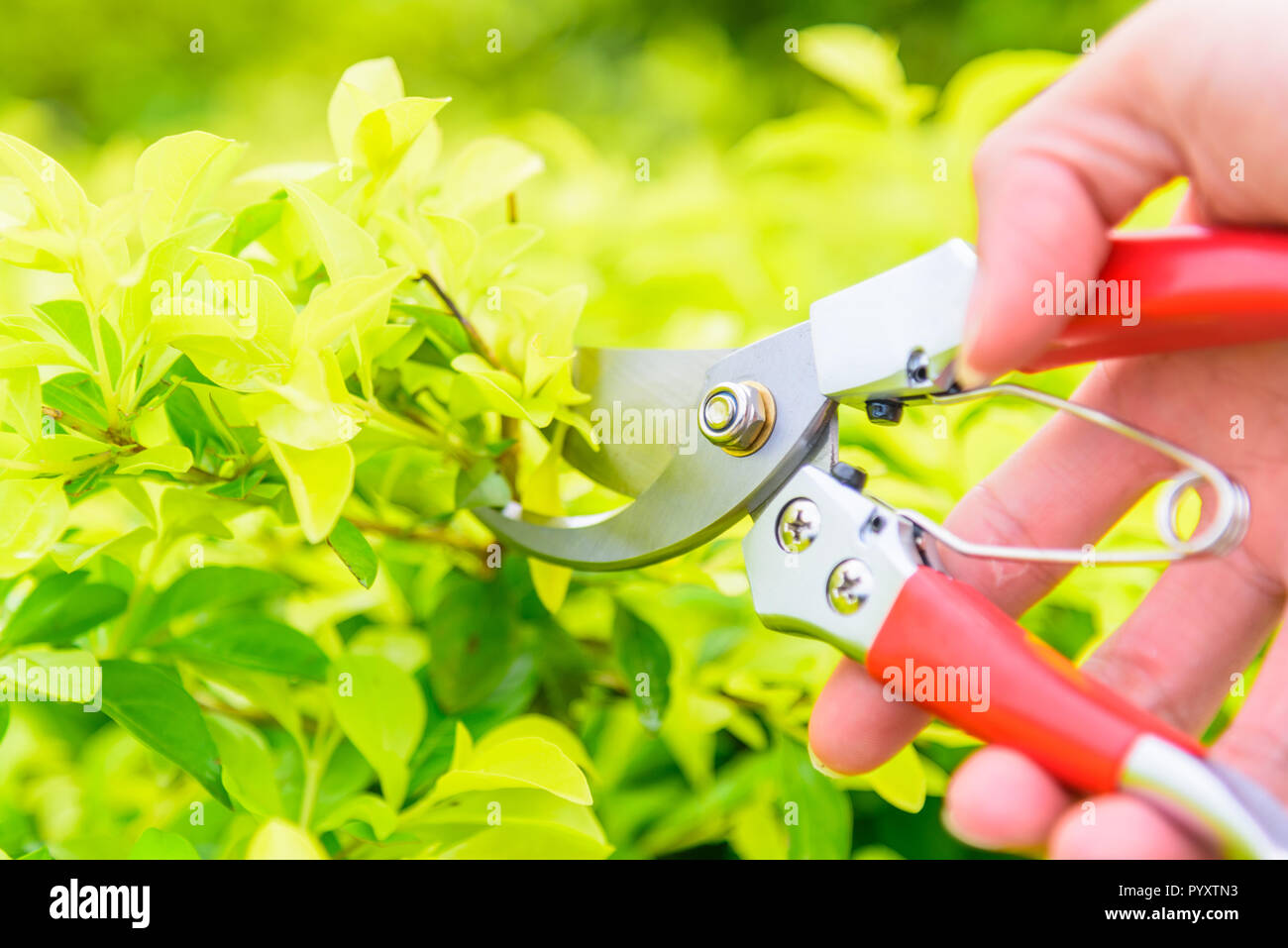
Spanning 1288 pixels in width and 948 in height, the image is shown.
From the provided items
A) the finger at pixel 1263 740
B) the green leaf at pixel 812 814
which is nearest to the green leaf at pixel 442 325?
the green leaf at pixel 812 814

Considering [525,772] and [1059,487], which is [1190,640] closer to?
[1059,487]

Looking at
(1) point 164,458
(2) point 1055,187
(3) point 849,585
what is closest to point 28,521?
(1) point 164,458

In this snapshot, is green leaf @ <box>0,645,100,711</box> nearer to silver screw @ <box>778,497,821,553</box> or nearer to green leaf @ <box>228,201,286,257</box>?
green leaf @ <box>228,201,286,257</box>

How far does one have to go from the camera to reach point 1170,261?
493 mm

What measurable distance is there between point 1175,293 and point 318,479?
40 cm

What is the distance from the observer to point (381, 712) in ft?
1.83

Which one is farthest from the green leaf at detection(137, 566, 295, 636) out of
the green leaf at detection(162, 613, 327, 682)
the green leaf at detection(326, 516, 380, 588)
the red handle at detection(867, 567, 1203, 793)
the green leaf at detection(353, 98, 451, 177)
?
the red handle at detection(867, 567, 1203, 793)

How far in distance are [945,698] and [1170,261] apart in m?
0.23

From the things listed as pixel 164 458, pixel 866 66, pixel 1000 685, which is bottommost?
pixel 1000 685

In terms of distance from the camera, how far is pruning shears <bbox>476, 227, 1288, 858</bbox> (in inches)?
17.3
